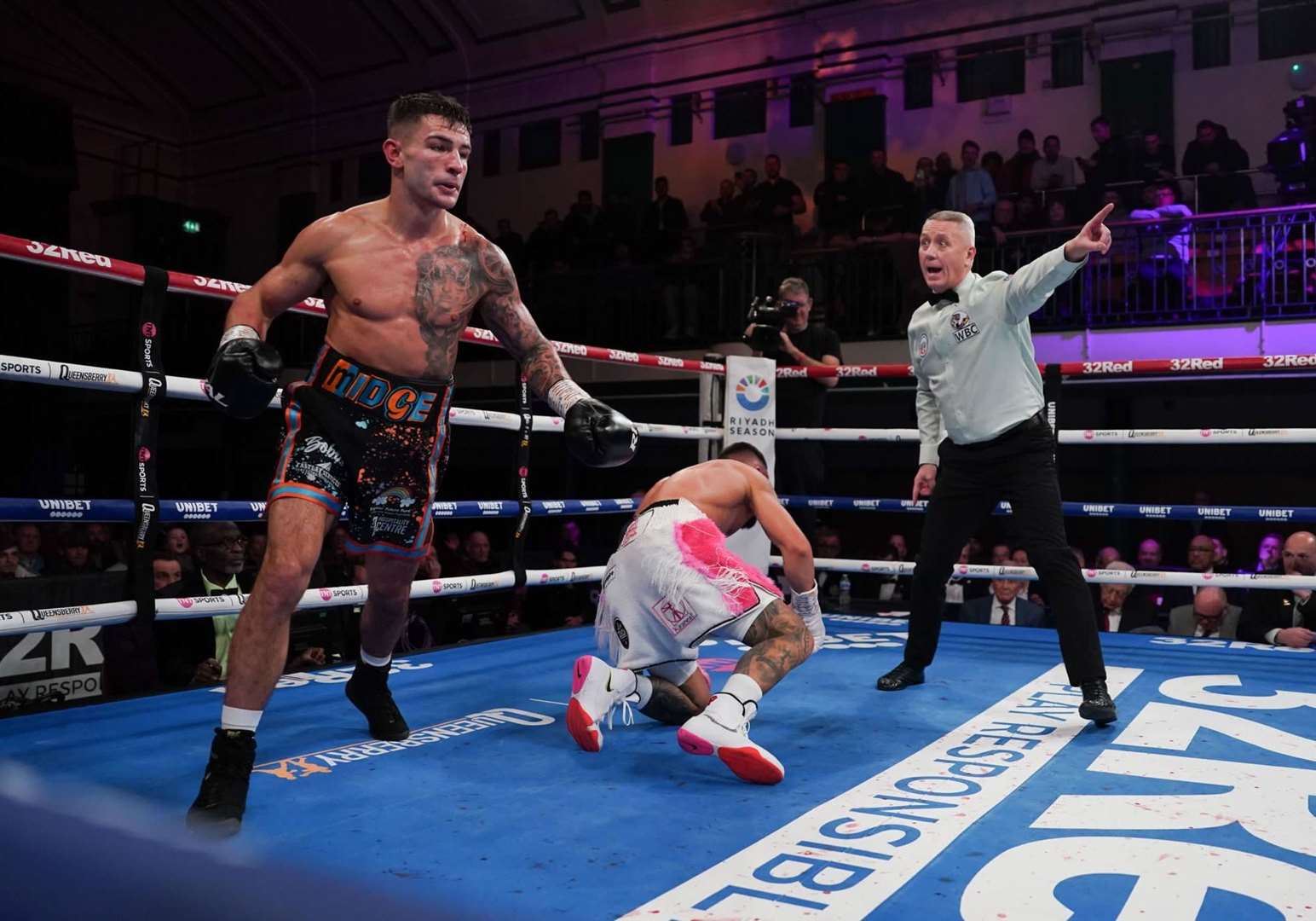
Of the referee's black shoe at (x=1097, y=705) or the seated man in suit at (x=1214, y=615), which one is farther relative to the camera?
the seated man in suit at (x=1214, y=615)

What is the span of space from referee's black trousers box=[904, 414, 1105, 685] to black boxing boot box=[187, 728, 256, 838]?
195cm

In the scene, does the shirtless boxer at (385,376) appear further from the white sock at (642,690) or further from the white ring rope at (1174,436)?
the white ring rope at (1174,436)

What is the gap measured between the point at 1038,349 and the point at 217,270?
11901mm

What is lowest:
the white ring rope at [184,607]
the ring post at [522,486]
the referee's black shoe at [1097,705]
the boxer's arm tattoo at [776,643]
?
the referee's black shoe at [1097,705]

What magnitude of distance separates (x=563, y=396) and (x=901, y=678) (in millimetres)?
1475

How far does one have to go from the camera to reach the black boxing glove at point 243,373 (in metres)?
1.90

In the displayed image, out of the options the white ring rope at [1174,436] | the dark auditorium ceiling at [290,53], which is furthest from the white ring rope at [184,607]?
the dark auditorium ceiling at [290,53]

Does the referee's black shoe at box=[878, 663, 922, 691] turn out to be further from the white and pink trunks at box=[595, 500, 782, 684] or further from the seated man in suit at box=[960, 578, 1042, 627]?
the seated man in suit at box=[960, 578, 1042, 627]

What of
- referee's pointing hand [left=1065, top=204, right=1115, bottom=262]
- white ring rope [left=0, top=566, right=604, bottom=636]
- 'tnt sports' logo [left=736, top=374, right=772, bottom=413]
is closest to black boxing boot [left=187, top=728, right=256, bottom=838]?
white ring rope [left=0, top=566, right=604, bottom=636]

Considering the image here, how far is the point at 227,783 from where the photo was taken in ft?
6.01

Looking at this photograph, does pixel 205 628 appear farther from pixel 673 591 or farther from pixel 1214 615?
pixel 1214 615

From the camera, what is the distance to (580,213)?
461 inches

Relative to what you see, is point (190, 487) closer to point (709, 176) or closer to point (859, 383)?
point (709, 176)

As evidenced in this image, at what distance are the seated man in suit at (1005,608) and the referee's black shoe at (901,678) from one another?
2226 mm
